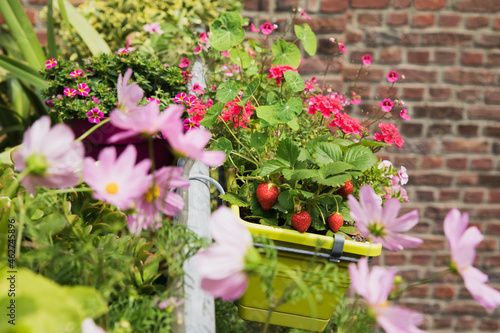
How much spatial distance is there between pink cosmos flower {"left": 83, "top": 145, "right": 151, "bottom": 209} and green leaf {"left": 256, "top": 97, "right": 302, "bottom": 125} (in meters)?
0.45

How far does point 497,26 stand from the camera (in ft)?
6.03

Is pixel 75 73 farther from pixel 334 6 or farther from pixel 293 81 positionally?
pixel 334 6

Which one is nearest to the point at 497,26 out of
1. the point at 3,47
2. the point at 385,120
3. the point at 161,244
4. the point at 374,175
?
the point at 385,120

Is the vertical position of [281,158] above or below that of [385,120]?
below

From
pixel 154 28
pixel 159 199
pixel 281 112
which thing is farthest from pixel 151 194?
pixel 154 28

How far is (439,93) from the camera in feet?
6.15

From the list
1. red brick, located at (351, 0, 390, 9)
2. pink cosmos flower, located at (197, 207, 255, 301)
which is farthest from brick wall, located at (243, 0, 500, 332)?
pink cosmos flower, located at (197, 207, 255, 301)

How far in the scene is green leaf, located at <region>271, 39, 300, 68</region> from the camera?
0.97 meters

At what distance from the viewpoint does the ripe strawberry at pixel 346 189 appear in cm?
77

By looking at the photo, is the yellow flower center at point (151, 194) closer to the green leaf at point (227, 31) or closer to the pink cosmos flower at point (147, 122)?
the pink cosmos flower at point (147, 122)

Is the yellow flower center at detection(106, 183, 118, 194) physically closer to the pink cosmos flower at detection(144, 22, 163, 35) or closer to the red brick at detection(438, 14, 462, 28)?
the pink cosmos flower at detection(144, 22, 163, 35)

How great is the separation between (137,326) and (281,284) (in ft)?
1.02

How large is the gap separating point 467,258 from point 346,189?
395mm

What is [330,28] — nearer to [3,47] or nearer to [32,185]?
[3,47]
